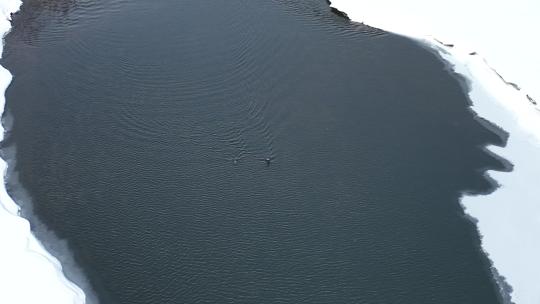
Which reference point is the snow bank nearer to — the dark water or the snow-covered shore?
the dark water

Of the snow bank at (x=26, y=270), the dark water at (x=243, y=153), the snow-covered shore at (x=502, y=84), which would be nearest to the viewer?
the snow bank at (x=26, y=270)

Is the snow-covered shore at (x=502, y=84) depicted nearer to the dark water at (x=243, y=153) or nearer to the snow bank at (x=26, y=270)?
the dark water at (x=243, y=153)

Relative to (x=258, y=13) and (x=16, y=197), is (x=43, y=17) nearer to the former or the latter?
(x=258, y=13)

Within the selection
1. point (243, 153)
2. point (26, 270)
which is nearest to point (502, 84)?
point (243, 153)

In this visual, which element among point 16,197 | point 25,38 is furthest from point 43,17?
point 16,197

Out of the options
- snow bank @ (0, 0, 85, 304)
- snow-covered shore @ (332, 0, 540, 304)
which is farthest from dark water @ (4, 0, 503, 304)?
snow bank @ (0, 0, 85, 304)

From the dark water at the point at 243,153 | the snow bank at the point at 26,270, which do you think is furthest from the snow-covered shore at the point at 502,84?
the snow bank at the point at 26,270
